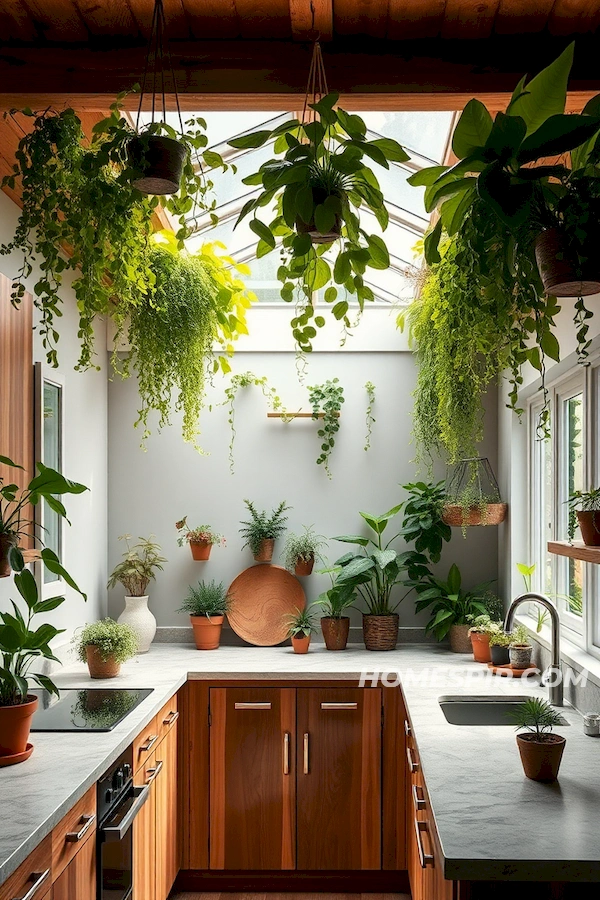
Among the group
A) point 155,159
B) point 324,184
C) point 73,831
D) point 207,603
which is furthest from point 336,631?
point 324,184

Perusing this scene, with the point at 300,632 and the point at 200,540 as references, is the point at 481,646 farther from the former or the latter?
the point at 200,540

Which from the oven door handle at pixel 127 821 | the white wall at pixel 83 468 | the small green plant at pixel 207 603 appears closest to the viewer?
the oven door handle at pixel 127 821

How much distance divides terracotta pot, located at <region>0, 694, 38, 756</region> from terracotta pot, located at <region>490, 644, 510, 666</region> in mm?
2075

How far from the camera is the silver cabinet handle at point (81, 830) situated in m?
2.21

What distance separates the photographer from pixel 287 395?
4.79 meters

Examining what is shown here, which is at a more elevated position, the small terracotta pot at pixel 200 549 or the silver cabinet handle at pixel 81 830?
the small terracotta pot at pixel 200 549

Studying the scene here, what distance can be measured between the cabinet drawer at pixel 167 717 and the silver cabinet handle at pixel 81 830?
929mm

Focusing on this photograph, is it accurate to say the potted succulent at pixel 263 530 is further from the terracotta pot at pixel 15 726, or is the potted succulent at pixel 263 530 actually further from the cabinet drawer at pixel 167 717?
the terracotta pot at pixel 15 726

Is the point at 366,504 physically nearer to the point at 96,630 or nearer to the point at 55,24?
the point at 96,630

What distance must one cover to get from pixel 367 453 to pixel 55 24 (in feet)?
9.36

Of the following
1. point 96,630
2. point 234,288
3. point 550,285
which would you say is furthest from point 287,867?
point 550,285

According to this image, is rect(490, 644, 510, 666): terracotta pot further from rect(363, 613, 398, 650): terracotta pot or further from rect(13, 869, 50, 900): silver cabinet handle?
rect(13, 869, 50, 900): silver cabinet handle

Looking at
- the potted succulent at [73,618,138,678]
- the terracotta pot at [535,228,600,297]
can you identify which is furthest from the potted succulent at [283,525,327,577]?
the terracotta pot at [535,228,600,297]

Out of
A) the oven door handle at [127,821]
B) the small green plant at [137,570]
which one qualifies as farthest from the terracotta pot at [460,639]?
the oven door handle at [127,821]
